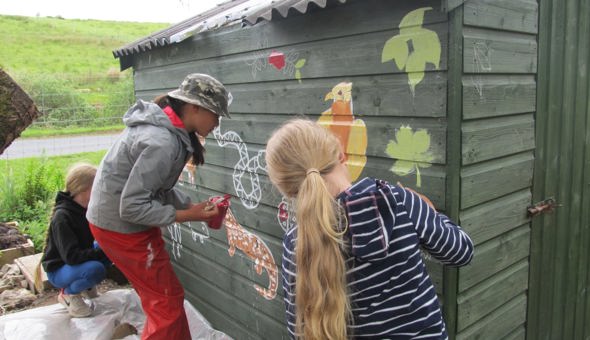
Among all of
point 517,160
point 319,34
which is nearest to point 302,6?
point 319,34

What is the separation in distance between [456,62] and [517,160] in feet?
2.67

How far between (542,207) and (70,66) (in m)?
39.5

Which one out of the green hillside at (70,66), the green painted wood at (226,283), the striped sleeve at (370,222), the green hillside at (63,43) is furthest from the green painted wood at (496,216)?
the green hillside at (63,43)

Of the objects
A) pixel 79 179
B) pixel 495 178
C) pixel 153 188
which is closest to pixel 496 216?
pixel 495 178

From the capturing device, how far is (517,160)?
99.1 inches

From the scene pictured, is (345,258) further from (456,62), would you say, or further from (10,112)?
(10,112)

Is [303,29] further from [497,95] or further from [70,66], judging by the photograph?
[70,66]

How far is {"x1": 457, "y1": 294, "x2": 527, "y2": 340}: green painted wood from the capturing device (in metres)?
2.44

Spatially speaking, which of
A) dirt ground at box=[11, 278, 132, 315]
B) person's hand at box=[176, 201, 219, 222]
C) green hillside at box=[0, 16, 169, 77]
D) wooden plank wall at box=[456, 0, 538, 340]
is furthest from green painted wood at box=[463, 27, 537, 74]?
green hillside at box=[0, 16, 169, 77]

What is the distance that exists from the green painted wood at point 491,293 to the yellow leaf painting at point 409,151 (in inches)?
25.7

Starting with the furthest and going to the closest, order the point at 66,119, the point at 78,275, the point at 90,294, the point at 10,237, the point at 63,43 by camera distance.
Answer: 1. the point at 63,43
2. the point at 66,119
3. the point at 10,237
4. the point at 90,294
5. the point at 78,275

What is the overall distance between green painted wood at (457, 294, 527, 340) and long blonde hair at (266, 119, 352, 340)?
110 centimetres

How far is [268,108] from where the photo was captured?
3145mm

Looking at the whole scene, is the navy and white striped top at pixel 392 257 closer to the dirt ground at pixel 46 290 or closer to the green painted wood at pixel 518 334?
the green painted wood at pixel 518 334
